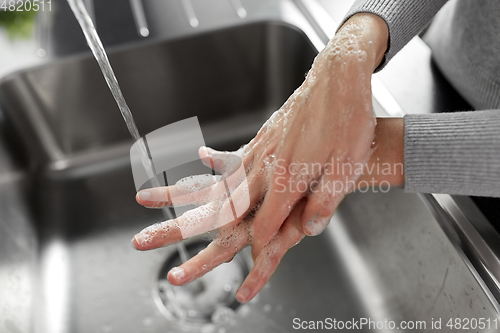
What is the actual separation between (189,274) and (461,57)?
0.55m

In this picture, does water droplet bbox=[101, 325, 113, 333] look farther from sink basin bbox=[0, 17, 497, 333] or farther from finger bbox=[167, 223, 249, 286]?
finger bbox=[167, 223, 249, 286]

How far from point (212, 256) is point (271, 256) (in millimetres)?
77

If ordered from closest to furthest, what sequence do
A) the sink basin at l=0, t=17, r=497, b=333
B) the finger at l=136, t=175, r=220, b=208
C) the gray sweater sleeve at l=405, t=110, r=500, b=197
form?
the gray sweater sleeve at l=405, t=110, r=500, b=197
the finger at l=136, t=175, r=220, b=208
the sink basin at l=0, t=17, r=497, b=333

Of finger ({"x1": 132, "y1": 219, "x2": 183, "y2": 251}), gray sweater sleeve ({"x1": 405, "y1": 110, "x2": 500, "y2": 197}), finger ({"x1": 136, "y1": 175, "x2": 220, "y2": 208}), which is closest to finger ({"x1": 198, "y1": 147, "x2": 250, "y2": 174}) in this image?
finger ({"x1": 136, "y1": 175, "x2": 220, "y2": 208})

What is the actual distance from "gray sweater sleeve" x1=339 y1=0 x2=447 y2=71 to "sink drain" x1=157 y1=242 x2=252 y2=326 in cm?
47

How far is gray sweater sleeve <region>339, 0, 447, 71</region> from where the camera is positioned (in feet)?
1.76

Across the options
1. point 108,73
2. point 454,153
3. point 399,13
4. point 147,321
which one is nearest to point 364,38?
point 399,13

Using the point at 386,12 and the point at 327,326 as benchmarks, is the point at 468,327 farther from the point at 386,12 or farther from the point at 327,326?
the point at 386,12

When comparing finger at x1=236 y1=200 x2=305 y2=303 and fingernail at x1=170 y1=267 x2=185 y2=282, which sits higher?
fingernail at x1=170 y1=267 x2=185 y2=282

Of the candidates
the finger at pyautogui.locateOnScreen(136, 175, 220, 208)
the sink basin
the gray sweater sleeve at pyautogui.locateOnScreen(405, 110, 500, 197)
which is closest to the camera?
the gray sweater sleeve at pyautogui.locateOnScreen(405, 110, 500, 197)

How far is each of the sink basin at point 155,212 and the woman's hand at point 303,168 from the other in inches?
6.8

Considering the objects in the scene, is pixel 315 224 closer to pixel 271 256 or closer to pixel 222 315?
pixel 271 256

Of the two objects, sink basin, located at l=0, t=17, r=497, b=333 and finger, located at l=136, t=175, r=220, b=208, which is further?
sink basin, located at l=0, t=17, r=497, b=333

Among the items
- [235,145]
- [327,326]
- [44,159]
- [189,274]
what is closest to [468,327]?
[327,326]
